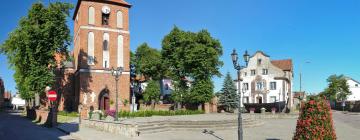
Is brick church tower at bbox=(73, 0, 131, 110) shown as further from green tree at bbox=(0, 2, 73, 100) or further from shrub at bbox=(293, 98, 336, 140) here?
shrub at bbox=(293, 98, 336, 140)

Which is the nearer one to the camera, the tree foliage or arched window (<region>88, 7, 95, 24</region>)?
arched window (<region>88, 7, 95, 24</region>)

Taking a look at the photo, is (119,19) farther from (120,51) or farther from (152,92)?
(152,92)

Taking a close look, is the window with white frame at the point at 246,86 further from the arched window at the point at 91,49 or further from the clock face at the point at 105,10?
the arched window at the point at 91,49

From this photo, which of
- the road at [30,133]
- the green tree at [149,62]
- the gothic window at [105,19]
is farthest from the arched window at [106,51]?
the road at [30,133]

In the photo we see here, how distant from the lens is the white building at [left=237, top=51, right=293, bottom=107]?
211 ft

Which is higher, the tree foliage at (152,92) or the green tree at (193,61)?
the green tree at (193,61)

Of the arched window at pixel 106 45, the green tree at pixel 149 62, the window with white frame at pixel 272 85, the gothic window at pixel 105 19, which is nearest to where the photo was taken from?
the arched window at pixel 106 45

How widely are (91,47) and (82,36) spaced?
1739 millimetres

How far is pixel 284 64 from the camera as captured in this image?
226 ft

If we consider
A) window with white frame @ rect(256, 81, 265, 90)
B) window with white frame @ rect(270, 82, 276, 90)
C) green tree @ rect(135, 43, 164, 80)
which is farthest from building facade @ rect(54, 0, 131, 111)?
window with white frame @ rect(270, 82, 276, 90)

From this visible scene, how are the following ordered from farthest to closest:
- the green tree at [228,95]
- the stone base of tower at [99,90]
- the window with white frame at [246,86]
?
the window with white frame at [246,86] < the green tree at [228,95] < the stone base of tower at [99,90]

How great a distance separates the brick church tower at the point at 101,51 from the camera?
44.4 m

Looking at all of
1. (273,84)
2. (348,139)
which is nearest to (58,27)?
(348,139)

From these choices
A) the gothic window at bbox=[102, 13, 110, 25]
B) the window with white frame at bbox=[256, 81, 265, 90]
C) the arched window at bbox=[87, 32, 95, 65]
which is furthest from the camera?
the window with white frame at bbox=[256, 81, 265, 90]
